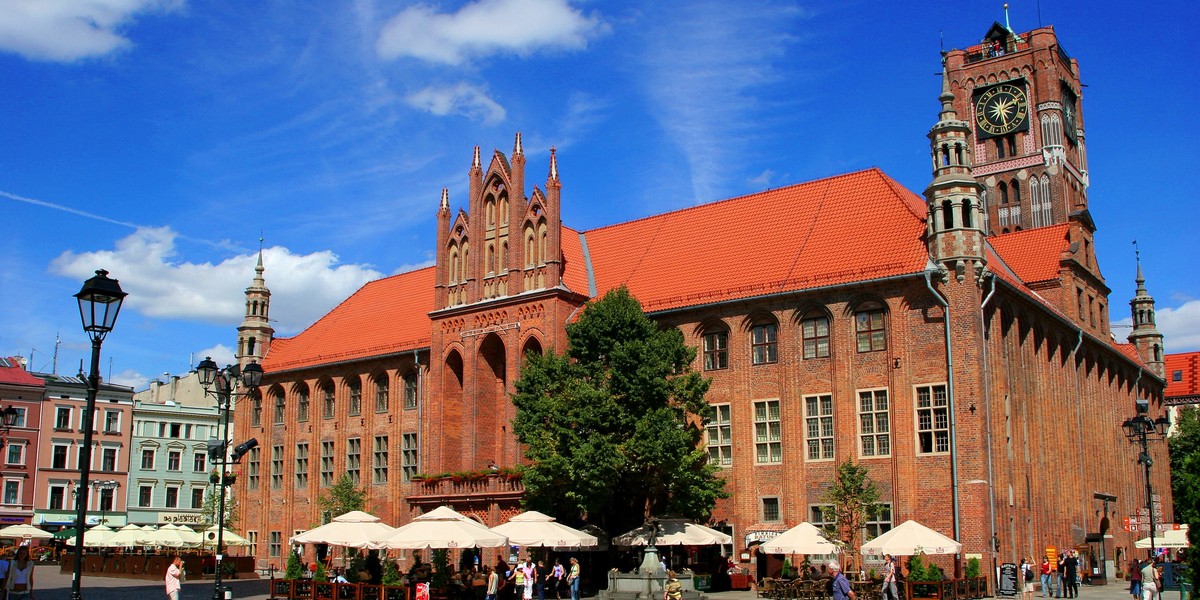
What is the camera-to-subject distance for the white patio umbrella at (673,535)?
1431 inches

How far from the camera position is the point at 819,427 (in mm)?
40156

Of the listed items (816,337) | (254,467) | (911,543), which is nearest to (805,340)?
(816,337)

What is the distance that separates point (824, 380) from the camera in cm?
4034

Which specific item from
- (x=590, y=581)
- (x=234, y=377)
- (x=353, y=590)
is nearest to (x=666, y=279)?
(x=590, y=581)

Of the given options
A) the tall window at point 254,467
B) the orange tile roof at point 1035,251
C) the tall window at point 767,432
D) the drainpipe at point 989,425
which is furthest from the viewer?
the tall window at point 254,467

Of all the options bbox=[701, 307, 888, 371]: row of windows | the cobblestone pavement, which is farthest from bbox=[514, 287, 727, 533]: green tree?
the cobblestone pavement

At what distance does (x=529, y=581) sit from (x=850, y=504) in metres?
11.1

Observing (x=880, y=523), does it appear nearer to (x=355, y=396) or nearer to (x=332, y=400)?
(x=355, y=396)

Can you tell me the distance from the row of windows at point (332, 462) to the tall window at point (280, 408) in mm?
1485

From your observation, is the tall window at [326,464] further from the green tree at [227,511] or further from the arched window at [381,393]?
the green tree at [227,511]

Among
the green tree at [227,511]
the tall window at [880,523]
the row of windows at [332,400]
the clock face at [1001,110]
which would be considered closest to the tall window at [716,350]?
the tall window at [880,523]

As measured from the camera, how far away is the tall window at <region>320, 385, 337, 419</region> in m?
57.7

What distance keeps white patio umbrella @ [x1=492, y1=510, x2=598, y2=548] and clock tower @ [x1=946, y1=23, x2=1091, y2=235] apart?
1629 inches

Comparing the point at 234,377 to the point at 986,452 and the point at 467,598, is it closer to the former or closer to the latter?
the point at 467,598
